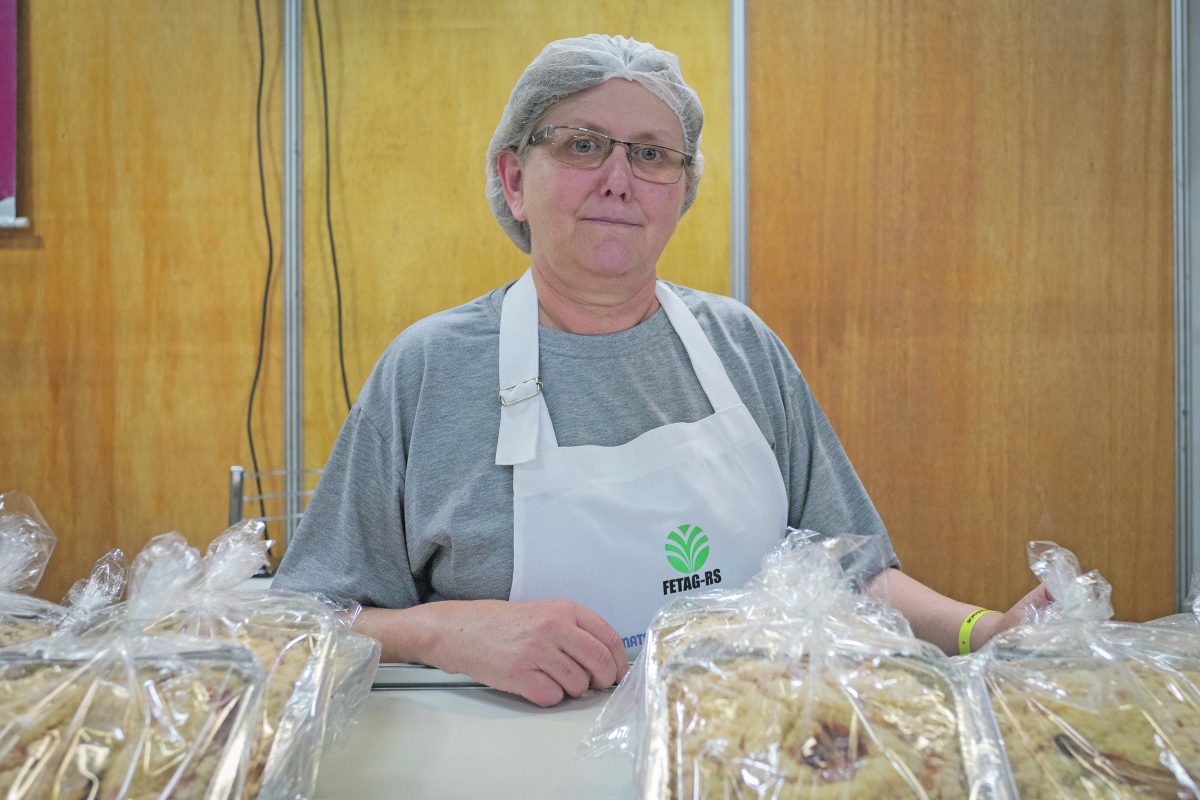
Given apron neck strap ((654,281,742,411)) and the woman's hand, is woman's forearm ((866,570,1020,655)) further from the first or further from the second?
apron neck strap ((654,281,742,411))

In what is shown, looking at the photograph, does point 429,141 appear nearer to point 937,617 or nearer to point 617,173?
point 617,173

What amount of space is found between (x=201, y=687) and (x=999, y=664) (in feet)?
1.73

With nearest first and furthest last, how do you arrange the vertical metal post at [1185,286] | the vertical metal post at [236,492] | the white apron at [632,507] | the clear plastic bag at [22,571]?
the clear plastic bag at [22,571] < the white apron at [632,507] < the vertical metal post at [236,492] < the vertical metal post at [1185,286]

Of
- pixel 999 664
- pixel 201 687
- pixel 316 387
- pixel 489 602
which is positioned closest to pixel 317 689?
pixel 201 687

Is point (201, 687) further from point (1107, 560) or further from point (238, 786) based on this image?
point (1107, 560)

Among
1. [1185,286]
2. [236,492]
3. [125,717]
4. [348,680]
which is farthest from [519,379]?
[1185,286]

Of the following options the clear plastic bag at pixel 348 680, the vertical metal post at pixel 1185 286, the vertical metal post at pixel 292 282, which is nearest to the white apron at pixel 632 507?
the clear plastic bag at pixel 348 680

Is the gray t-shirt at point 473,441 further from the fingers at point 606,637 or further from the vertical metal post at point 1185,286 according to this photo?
the vertical metal post at point 1185,286

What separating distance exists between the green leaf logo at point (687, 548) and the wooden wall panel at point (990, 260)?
5.67 ft

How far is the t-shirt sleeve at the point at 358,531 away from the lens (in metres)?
1.18

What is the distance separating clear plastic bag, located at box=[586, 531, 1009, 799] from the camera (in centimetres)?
53

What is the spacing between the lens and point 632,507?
1.16 metres

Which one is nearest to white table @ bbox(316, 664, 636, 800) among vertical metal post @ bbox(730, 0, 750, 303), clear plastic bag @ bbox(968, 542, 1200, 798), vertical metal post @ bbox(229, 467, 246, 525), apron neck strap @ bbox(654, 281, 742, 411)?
clear plastic bag @ bbox(968, 542, 1200, 798)

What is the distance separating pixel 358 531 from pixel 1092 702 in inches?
35.0
